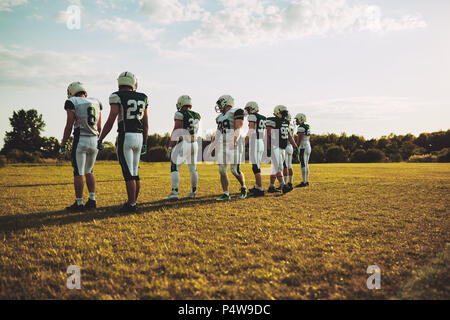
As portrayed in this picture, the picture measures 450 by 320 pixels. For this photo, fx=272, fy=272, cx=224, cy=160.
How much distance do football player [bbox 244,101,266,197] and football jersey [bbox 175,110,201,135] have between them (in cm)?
162

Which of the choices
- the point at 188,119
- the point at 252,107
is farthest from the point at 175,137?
the point at 252,107

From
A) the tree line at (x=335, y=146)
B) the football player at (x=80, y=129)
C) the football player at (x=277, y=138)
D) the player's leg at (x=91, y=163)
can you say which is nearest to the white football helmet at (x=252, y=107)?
the football player at (x=277, y=138)

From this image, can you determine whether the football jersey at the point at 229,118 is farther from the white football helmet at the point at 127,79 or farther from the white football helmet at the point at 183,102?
the white football helmet at the point at 127,79

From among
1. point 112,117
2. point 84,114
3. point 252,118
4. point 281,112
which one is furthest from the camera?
point 281,112

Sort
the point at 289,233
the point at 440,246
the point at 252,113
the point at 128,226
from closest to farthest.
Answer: the point at 440,246 < the point at 289,233 < the point at 128,226 < the point at 252,113

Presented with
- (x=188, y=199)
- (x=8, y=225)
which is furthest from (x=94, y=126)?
(x=188, y=199)

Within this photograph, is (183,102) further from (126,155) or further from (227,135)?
(126,155)

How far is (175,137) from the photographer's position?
7.73 meters

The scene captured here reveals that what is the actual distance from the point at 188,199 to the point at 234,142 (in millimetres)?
2154

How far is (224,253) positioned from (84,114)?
4.56 metres

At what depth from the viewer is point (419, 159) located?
5003 cm

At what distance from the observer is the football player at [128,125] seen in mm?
5730

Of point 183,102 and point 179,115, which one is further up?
point 183,102
